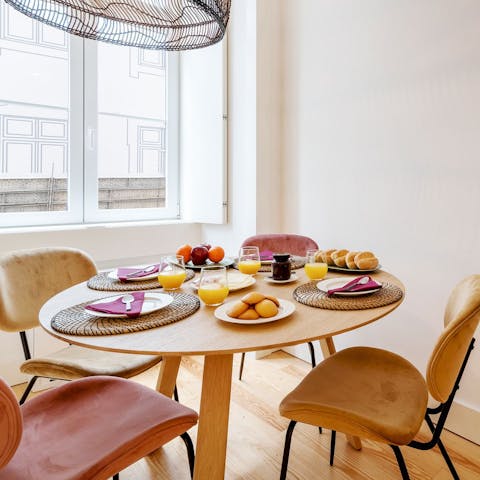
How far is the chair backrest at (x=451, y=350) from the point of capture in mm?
1039

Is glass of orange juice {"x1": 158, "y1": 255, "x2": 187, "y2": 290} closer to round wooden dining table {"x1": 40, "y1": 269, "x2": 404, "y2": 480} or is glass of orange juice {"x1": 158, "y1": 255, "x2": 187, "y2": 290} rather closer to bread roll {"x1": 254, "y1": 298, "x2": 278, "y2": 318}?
round wooden dining table {"x1": 40, "y1": 269, "x2": 404, "y2": 480}

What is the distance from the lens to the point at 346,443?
1.81 m

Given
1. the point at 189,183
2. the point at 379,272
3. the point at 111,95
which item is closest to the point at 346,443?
the point at 379,272

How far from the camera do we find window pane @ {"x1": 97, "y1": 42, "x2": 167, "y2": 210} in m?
2.80

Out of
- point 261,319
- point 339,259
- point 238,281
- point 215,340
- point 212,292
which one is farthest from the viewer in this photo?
point 339,259

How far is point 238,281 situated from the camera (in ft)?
4.80

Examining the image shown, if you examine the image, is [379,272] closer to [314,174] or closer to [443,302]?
[443,302]

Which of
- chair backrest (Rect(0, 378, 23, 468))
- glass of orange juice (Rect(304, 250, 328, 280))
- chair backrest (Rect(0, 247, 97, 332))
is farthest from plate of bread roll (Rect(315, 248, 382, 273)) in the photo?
chair backrest (Rect(0, 378, 23, 468))

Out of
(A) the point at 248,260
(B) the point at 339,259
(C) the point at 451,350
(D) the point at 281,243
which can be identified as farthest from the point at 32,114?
(C) the point at 451,350

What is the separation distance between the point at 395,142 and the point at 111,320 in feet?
5.49

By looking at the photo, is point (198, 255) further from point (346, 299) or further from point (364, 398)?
point (364, 398)

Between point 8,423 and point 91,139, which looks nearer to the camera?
point 8,423

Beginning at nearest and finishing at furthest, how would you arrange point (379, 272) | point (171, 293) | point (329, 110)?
point (171, 293) → point (379, 272) → point (329, 110)

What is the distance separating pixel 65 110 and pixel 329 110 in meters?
1.67
